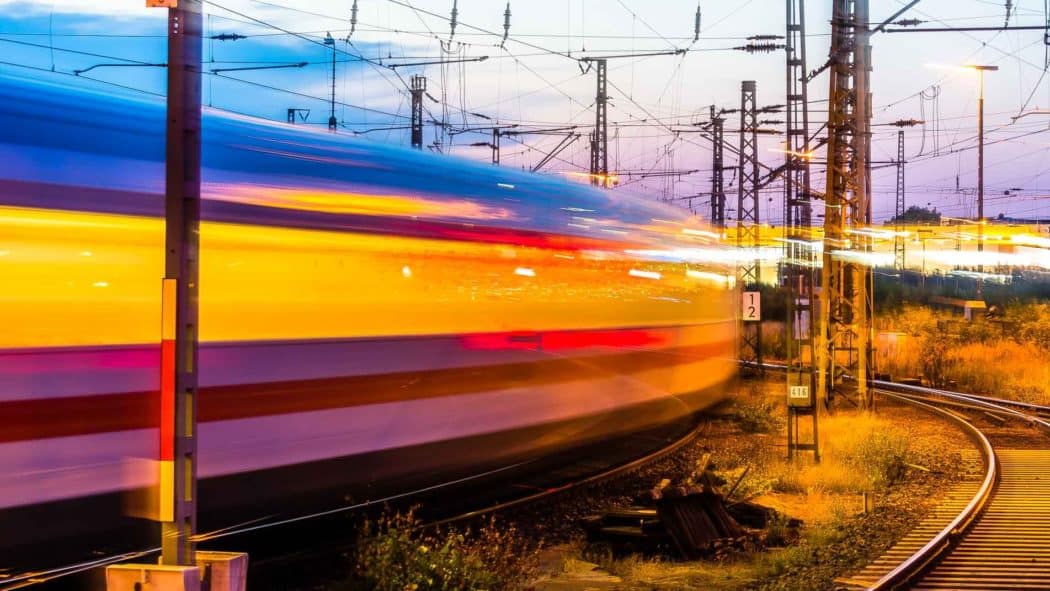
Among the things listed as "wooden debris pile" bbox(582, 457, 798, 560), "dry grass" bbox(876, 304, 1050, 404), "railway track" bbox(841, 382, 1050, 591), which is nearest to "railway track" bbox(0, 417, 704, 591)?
"wooden debris pile" bbox(582, 457, 798, 560)

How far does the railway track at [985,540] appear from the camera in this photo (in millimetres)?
10094

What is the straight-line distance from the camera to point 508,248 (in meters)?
12.7

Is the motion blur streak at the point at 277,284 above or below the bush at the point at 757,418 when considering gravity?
above

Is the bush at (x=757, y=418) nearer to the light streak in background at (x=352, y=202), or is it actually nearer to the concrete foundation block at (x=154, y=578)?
the light streak in background at (x=352, y=202)

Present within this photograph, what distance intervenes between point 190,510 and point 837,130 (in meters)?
18.6

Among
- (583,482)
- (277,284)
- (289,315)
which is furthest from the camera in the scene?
(583,482)

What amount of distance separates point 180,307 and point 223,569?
136 cm

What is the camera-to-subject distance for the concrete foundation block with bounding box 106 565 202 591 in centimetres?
599

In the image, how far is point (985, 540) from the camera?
11.8 meters

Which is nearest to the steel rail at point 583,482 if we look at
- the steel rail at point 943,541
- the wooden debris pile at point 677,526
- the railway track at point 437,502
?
the railway track at point 437,502

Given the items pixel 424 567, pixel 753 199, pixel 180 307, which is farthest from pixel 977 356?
pixel 180 307

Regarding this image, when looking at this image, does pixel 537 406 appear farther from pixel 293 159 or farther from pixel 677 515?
pixel 293 159

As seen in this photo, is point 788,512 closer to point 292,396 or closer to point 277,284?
point 292,396

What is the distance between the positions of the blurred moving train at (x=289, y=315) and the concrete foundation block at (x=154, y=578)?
1.44 metres
